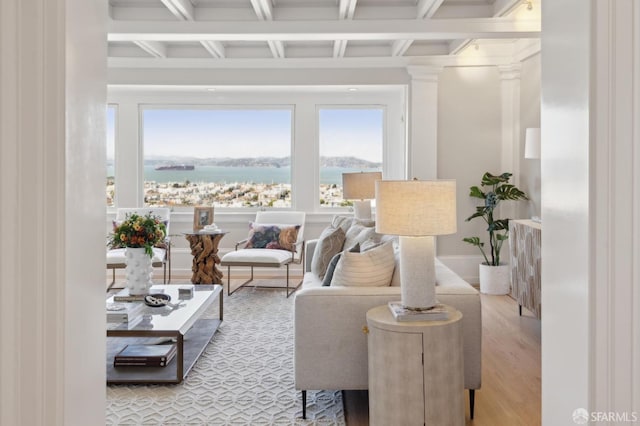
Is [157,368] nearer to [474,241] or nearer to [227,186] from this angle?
[474,241]

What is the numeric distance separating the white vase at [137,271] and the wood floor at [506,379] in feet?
6.13

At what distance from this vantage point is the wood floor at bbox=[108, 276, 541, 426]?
257cm

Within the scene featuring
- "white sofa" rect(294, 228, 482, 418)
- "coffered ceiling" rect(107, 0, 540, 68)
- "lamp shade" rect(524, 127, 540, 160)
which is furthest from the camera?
"lamp shade" rect(524, 127, 540, 160)

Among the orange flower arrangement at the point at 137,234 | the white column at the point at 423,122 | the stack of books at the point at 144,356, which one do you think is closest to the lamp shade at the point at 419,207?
the stack of books at the point at 144,356

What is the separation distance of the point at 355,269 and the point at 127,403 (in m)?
1.50

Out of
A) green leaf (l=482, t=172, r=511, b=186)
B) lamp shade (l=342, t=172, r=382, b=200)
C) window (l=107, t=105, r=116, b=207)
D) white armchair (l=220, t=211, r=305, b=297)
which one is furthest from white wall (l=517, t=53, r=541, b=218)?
window (l=107, t=105, r=116, b=207)

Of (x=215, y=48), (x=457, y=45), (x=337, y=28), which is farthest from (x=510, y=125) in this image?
(x=215, y=48)

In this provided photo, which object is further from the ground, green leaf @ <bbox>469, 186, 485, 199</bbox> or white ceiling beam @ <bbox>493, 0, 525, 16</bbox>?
white ceiling beam @ <bbox>493, 0, 525, 16</bbox>

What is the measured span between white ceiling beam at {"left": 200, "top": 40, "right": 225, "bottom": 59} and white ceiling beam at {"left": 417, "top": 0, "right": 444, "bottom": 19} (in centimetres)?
228

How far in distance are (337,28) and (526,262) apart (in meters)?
2.65

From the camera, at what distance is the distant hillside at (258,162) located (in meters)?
6.94

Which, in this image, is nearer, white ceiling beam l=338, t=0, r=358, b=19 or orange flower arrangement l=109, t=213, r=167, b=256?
orange flower arrangement l=109, t=213, r=167, b=256
